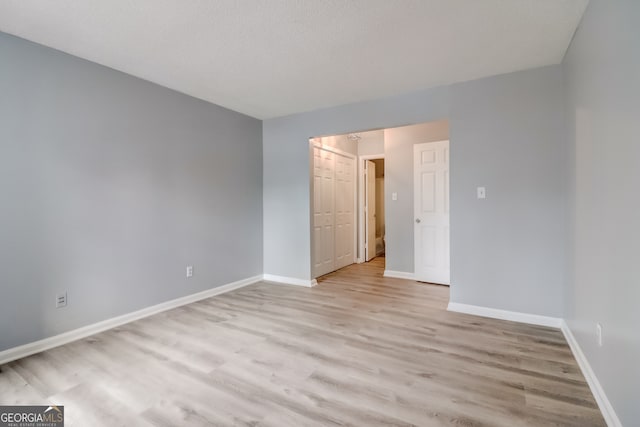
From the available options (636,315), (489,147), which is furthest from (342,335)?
(489,147)

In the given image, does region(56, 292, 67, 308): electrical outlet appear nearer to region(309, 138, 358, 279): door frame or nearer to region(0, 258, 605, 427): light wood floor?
region(0, 258, 605, 427): light wood floor

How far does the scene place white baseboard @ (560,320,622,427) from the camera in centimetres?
152

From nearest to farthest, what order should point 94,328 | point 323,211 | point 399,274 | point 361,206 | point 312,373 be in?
point 312,373
point 94,328
point 399,274
point 323,211
point 361,206

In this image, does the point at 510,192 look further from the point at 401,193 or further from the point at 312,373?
the point at 312,373

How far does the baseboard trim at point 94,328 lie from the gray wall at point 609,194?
147 inches

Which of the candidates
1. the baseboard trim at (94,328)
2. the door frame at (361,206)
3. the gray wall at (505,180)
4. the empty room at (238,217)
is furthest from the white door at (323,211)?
the baseboard trim at (94,328)

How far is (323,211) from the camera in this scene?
4.95 metres

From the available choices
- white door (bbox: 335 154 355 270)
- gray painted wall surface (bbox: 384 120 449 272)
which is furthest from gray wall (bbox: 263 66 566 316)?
white door (bbox: 335 154 355 270)

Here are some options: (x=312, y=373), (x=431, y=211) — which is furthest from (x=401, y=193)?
(x=312, y=373)

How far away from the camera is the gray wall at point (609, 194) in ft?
4.31

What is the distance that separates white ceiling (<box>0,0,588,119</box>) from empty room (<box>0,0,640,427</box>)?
0.07 ft

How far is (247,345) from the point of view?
248cm

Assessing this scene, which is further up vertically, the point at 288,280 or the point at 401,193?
the point at 401,193

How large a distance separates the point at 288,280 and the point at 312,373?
2469mm
